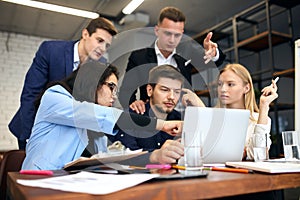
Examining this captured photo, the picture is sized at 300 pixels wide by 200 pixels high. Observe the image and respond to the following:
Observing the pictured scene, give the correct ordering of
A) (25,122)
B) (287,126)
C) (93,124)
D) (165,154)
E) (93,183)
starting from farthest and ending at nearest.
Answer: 1. (287,126)
2. (25,122)
3. (93,124)
4. (165,154)
5. (93,183)

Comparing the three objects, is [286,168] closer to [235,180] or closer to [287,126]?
[235,180]

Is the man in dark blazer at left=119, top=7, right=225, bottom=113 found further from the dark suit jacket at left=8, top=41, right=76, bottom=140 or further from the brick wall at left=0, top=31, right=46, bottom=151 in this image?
the brick wall at left=0, top=31, right=46, bottom=151

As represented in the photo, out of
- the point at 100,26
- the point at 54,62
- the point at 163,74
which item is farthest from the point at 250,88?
the point at 54,62

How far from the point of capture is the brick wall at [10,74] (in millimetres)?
4238

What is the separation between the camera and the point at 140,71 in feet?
5.90

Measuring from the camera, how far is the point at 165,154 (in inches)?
33.2

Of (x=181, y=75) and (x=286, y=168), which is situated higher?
(x=181, y=75)

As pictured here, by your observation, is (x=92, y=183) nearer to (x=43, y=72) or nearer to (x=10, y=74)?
(x=43, y=72)

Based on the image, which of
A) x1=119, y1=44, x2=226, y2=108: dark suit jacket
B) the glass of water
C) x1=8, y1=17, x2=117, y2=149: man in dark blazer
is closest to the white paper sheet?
the glass of water

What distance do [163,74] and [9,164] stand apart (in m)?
0.89

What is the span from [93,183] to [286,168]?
1.57ft

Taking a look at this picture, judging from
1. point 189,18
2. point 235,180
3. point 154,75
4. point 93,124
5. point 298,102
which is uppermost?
point 189,18

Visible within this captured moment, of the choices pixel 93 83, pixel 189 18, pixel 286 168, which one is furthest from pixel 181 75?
pixel 189 18

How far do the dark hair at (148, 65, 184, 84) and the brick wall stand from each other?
333cm
